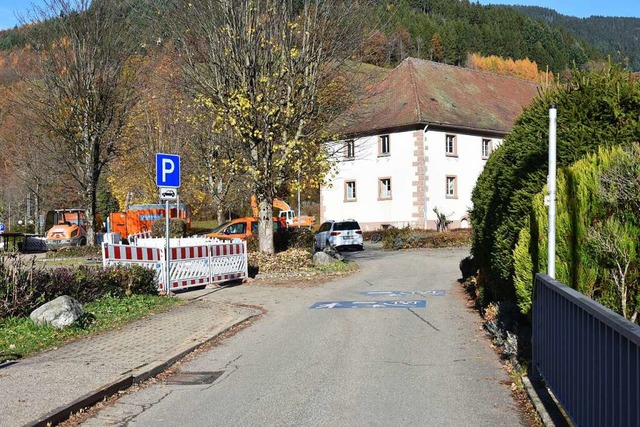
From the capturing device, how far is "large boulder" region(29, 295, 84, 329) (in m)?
10.7

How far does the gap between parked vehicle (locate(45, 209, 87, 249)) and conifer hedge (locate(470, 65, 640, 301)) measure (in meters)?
34.9

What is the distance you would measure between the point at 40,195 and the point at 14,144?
4.74 metres

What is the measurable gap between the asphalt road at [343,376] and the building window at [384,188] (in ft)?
107

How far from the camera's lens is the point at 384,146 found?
155 feet

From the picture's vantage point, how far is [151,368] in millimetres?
8516

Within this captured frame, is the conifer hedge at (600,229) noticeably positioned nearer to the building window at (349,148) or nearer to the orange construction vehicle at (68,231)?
the building window at (349,148)

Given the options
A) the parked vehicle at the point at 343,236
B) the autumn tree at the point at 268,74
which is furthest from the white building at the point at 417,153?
the autumn tree at the point at 268,74

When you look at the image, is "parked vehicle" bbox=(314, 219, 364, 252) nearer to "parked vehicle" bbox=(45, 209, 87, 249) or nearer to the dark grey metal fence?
"parked vehicle" bbox=(45, 209, 87, 249)

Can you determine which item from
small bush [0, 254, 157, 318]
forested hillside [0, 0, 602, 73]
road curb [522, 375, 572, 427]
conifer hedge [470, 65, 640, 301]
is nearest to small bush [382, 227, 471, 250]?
small bush [0, 254, 157, 318]

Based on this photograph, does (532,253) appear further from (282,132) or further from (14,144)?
(14,144)

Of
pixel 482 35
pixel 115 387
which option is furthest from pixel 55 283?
pixel 482 35

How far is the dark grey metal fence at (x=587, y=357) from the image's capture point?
367cm

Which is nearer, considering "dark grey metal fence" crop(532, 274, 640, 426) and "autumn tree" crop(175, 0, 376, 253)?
"dark grey metal fence" crop(532, 274, 640, 426)

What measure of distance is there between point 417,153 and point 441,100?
215 inches
